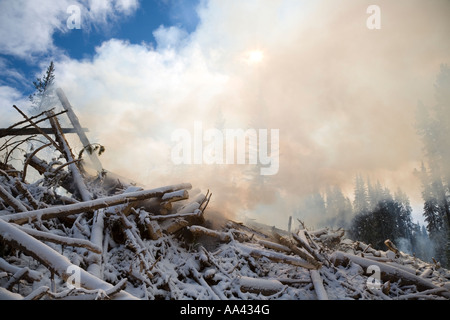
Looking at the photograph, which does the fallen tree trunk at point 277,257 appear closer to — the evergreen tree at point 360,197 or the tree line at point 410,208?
the tree line at point 410,208

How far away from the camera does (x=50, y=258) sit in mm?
2014

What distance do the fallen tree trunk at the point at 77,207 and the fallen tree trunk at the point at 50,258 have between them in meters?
0.87

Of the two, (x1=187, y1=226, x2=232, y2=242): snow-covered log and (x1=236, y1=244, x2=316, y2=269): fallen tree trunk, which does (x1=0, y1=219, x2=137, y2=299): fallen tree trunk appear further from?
(x1=236, y1=244, x2=316, y2=269): fallen tree trunk

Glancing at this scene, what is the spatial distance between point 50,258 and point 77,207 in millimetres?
1610

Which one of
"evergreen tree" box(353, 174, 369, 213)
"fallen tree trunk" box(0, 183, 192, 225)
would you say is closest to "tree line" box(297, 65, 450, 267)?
"evergreen tree" box(353, 174, 369, 213)

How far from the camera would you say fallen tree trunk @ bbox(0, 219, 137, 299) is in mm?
1894

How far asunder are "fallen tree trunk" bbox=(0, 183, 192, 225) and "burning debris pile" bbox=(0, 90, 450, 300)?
0.5 inches

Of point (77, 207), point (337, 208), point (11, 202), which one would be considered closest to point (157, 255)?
point (77, 207)

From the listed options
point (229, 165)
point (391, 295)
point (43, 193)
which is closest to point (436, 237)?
point (229, 165)

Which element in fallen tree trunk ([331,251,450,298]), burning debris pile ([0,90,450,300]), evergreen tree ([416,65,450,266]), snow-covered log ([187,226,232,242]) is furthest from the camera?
evergreen tree ([416,65,450,266])

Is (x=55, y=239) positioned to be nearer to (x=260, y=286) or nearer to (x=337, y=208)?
(x=260, y=286)

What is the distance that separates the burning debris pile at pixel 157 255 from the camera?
2.64 metres

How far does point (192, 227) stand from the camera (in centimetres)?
488
